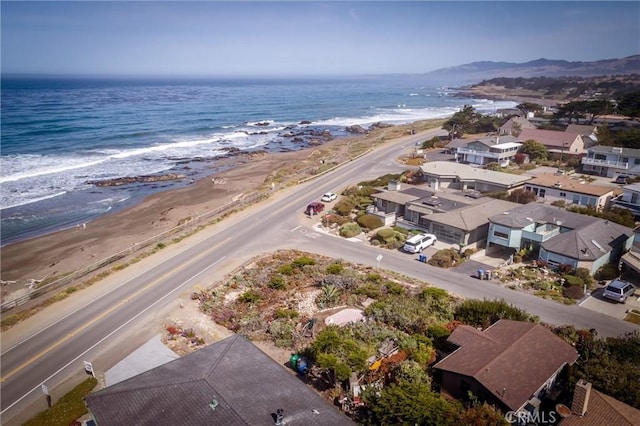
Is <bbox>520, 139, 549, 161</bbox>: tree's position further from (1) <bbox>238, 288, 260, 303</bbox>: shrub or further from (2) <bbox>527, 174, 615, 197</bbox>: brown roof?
(1) <bbox>238, 288, 260, 303</bbox>: shrub

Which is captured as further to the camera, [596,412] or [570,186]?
[570,186]

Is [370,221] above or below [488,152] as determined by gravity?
below

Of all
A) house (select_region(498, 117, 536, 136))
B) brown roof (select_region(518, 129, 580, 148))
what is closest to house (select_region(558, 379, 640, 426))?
brown roof (select_region(518, 129, 580, 148))

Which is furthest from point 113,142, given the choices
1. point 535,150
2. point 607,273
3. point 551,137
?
point 607,273

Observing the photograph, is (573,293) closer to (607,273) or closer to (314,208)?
(607,273)

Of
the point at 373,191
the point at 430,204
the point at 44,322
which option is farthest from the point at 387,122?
the point at 44,322

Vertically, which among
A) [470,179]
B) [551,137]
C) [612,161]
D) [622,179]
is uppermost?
[551,137]

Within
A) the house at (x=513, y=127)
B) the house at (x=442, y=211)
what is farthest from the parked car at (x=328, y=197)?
the house at (x=513, y=127)
